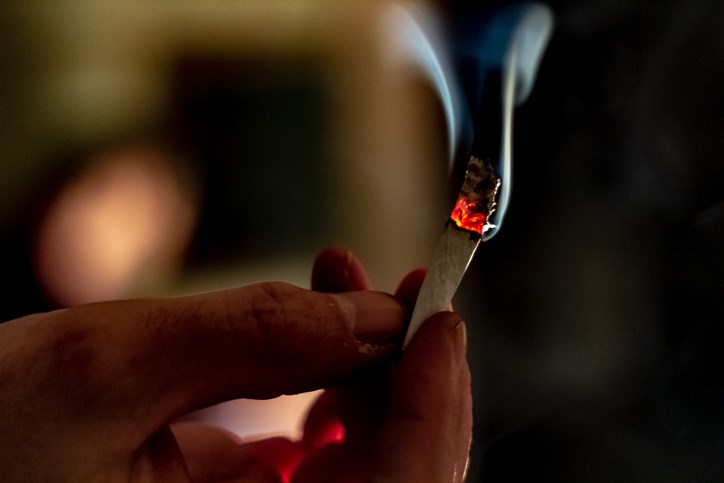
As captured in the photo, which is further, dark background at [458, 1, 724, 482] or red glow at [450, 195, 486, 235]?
dark background at [458, 1, 724, 482]

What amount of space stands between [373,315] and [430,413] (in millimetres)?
84

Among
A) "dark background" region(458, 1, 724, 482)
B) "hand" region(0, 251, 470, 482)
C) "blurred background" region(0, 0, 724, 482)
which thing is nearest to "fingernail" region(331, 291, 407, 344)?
"hand" region(0, 251, 470, 482)

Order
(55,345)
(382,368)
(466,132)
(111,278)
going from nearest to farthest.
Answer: (55,345) < (382,368) < (466,132) < (111,278)

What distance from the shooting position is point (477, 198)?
447 mm

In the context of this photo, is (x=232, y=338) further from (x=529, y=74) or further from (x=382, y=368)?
(x=529, y=74)

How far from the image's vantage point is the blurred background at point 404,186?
3.24 feet

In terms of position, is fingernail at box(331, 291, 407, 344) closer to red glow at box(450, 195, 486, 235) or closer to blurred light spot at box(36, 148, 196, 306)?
red glow at box(450, 195, 486, 235)

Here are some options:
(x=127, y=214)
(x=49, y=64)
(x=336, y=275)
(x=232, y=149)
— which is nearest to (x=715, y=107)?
(x=336, y=275)

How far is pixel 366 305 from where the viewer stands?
0.45 metres

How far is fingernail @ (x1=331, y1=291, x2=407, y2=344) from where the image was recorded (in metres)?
0.44

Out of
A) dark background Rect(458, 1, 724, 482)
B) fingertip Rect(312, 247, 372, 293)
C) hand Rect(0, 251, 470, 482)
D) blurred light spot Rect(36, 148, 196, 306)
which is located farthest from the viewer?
blurred light spot Rect(36, 148, 196, 306)

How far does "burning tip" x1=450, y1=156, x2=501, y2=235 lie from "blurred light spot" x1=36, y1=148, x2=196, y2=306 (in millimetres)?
1094

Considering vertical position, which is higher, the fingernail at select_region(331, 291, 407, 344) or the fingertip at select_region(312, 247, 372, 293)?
the fingernail at select_region(331, 291, 407, 344)

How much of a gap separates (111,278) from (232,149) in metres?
0.43
